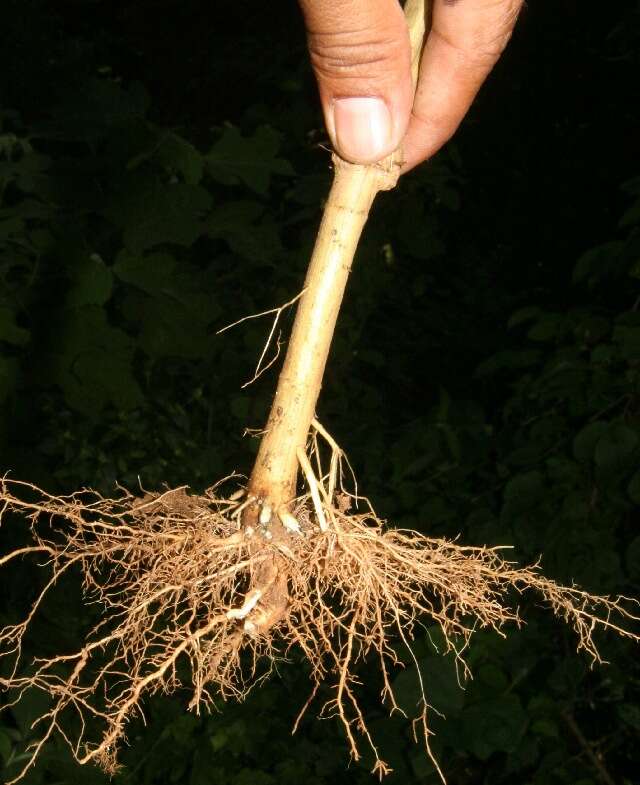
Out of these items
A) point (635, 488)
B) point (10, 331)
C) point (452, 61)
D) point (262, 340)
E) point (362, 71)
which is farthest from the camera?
point (262, 340)

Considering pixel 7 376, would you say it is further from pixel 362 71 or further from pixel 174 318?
pixel 362 71

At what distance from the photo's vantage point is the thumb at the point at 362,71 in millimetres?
875

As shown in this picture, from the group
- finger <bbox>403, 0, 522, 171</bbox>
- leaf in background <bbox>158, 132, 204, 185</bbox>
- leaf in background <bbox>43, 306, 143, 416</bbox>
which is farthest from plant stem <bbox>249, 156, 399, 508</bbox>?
leaf in background <bbox>158, 132, 204, 185</bbox>

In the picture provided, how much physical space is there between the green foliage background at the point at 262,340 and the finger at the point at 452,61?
2.12ft

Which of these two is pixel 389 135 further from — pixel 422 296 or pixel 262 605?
pixel 422 296

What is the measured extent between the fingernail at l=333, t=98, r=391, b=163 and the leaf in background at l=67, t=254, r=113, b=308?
89 centimetres

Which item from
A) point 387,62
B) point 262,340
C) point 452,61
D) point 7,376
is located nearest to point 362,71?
point 387,62

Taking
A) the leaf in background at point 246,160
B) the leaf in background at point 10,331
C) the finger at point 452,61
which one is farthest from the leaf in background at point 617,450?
the leaf in background at point 10,331

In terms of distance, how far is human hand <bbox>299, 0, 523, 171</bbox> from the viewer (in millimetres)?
884

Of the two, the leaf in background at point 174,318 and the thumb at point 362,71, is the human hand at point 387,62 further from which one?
the leaf in background at point 174,318

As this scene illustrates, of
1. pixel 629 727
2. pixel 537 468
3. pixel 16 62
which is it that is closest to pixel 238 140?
pixel 16 62

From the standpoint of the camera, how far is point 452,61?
1.06 meters

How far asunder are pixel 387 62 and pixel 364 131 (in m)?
0.08

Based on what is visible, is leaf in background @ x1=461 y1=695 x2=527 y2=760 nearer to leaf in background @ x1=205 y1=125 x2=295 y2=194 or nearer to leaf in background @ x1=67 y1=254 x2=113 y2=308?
leaf in background @ x1=67 y1=254 x2=113 y2=308
